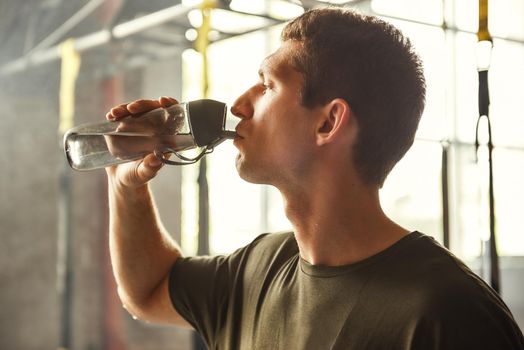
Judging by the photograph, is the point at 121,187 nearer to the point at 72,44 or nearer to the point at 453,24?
the point at 72,44

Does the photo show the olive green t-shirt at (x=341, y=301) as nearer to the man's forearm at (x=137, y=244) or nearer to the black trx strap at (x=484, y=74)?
the man's forearm at (x=137, y=244)

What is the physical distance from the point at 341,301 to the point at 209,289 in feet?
0.99

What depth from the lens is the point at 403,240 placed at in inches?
36.2

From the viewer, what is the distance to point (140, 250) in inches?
47.0

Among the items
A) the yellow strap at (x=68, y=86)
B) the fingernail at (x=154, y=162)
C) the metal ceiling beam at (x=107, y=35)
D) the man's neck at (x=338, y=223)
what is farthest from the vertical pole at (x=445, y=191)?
the yellow strap at (x=68, y=86)

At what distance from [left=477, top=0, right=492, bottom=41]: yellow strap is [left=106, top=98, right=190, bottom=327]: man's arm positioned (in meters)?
0.59

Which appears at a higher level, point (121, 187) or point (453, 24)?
point (453, 24)

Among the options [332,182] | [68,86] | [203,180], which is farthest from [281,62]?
[68,86]

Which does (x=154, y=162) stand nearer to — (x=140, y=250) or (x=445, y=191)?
(x=140, y=250)

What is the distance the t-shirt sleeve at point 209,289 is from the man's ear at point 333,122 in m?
0.27

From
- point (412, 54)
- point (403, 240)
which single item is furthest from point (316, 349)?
point (412, 54)

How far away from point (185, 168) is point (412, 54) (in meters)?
4.05

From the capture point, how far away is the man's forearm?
1.19m

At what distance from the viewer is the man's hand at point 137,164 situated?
106cm
